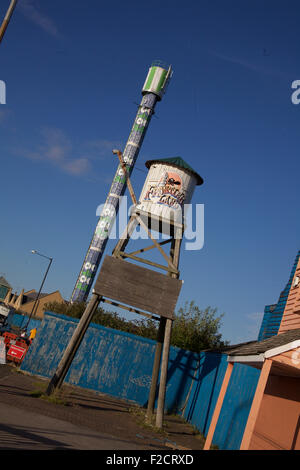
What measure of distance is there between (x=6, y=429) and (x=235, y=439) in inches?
212

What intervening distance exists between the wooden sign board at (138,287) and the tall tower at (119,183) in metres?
28.9

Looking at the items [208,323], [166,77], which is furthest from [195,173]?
[166,77]

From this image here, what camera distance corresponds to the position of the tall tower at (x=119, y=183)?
1719 inches

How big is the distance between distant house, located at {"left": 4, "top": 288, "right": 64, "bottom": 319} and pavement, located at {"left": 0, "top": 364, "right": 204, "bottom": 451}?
240 ft

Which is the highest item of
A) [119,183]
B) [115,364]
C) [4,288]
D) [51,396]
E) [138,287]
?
[119,183]

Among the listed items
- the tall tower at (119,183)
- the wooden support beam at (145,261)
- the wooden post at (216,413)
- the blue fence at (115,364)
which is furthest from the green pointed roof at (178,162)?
the tall tower at (119,183)

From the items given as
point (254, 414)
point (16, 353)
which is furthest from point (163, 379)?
point (16, 353)

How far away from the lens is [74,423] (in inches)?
406

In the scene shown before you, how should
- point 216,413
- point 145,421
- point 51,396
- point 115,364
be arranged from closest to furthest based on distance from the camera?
point 216,413 → point 51,396 → point 145,421 → point 115,364

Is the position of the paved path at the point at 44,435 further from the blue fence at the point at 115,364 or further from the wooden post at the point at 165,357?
the blue fence at the point at 115,364

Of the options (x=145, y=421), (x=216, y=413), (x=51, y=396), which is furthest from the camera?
(x=145, y=421)

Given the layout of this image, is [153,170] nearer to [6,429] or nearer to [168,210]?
[168,210]

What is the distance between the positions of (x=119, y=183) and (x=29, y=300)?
57.3m

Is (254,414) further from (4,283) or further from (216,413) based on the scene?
(4,283)
